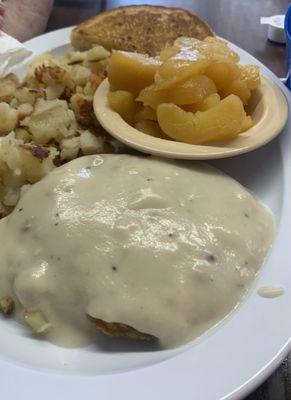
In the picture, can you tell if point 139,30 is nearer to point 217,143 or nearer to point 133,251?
point 217,143

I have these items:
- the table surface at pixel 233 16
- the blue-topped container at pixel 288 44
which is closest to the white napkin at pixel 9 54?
the table surface at pixel 233 16

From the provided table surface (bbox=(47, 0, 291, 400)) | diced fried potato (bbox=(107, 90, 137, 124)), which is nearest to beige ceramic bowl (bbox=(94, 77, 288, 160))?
diced fried potato (bbox=(107, 90, 137, 124))

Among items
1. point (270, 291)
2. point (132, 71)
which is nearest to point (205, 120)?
point (132, 71)

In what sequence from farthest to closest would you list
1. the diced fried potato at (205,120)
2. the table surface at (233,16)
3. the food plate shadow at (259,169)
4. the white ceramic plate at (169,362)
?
the table surface at (233,16) < the food plate shadow at (259,169) < the diced fried potato at (205,120) < the white ceramic plate at (169,362)

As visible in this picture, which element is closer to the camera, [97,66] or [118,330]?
[118,330]

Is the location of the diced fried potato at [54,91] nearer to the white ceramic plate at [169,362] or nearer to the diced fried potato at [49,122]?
the diced fried potato at [49,122]
